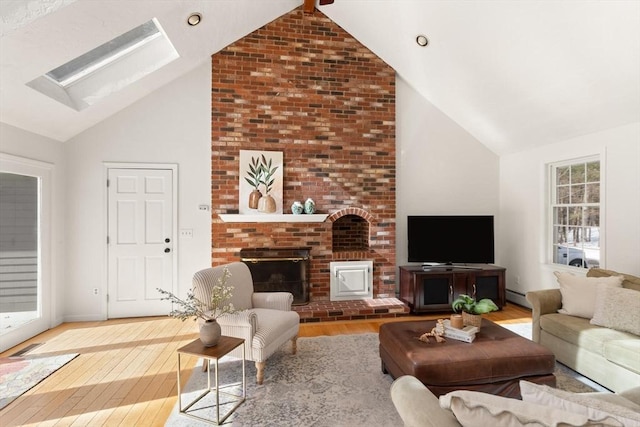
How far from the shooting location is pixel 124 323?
4.37 m

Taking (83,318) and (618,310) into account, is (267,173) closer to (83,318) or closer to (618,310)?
(83,318)

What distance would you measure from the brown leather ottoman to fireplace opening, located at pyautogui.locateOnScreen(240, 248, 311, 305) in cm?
235

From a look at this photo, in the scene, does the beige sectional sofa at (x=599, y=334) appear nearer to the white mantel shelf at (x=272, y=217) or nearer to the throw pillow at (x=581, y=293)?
the throw pillow at (x=581, y=293)

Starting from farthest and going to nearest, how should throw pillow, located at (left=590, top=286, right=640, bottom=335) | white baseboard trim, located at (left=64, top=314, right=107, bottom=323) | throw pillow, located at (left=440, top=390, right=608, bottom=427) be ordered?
1. white baseboard trim, located at (left=64, top=314, right=107, bottom=323)
2. throw pillow, located at (left=590, top=286, right=640, bottom=335)
3. throw pillow, located at (left=440, top=390, right=608, bottom=427)

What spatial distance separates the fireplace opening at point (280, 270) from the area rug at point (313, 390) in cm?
125

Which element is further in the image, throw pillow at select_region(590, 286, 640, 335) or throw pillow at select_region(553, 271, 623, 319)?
throw pillow at select_region(553, 271, 623, 319)

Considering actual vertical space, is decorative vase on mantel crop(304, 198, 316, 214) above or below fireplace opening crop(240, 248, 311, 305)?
above

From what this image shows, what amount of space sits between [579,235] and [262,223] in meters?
4.18

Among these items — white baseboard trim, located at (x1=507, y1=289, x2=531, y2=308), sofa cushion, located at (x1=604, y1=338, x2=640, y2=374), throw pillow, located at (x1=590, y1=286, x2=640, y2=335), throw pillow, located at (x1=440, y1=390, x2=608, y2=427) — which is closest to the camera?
throw pillow, located at (x1=440, y1=390, x2=608, y2=427)

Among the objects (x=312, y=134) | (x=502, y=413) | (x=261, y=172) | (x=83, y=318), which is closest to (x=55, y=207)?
(x=83, y=318)

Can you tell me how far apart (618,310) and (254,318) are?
→ 3016 millimetres

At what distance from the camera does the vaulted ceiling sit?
277 centimetres

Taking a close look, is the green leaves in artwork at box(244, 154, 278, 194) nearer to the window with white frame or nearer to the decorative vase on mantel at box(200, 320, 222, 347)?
the decorative vase on mantel at box(200, 320, 222, 347)

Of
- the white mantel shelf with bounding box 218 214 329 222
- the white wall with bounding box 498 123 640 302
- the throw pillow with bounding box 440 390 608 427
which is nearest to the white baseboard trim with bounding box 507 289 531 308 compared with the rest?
the white wall with bounding box 498 123 640 302
